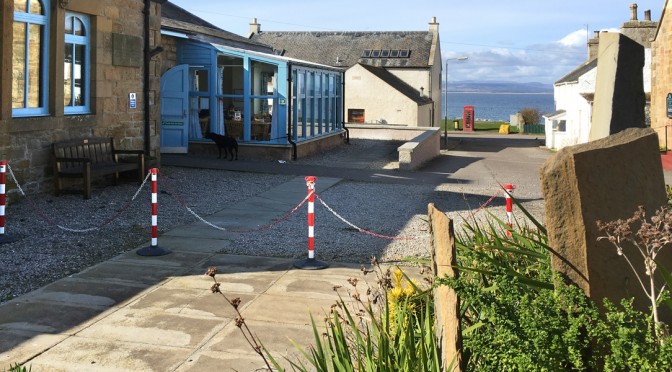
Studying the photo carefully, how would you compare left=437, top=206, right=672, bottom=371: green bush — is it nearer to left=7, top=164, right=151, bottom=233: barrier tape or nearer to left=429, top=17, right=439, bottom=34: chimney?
left=7, top=164, right=151, bottom=233: barrier tape

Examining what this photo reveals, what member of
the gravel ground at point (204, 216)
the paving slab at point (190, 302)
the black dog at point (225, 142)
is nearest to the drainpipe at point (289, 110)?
the black dog at point (225, 142)

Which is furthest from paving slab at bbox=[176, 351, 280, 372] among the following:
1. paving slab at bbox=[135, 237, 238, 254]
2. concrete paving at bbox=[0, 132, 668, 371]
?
paving slab at bbox=[135, 237, 238, 254]

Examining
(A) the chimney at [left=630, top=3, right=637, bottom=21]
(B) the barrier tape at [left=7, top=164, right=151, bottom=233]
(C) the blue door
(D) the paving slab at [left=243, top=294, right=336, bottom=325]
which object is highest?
(A) the chimney at [left=630, top=3, right=637, bottom=21]

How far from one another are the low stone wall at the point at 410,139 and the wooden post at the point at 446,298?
1894 centimetres

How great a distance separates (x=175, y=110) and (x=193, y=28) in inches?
148

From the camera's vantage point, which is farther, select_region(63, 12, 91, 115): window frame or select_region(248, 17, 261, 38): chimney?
select_region(248, 17, 261, 38): chimney

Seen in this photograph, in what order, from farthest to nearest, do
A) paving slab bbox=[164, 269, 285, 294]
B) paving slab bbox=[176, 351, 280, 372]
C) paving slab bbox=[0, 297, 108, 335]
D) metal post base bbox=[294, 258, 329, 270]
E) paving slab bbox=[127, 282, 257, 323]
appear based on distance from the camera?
metal post base bbox=[294, 258, 329, 270] → paving slab bbox=[164, 269, 285, 294] → paving slab bbox=[127, 282, 257, 323] → paving slab bbox=[0, 297, 108, 335] → paving slab bbox=[176, 351, 280, 372]

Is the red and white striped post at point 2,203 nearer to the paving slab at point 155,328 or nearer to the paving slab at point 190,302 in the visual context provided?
the paving slab at point 190,302

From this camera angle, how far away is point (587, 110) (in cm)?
3759

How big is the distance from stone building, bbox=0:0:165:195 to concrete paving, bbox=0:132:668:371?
4.50 metres

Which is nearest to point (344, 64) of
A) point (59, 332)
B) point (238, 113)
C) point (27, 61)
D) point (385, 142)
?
point (385, 142)

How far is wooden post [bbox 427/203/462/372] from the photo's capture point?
4199 millimetres

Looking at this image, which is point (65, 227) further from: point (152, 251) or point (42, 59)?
point (42, 59)

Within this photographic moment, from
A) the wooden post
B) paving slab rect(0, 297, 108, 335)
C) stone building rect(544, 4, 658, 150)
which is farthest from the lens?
stone building rect(544, 4, 658, 150)
